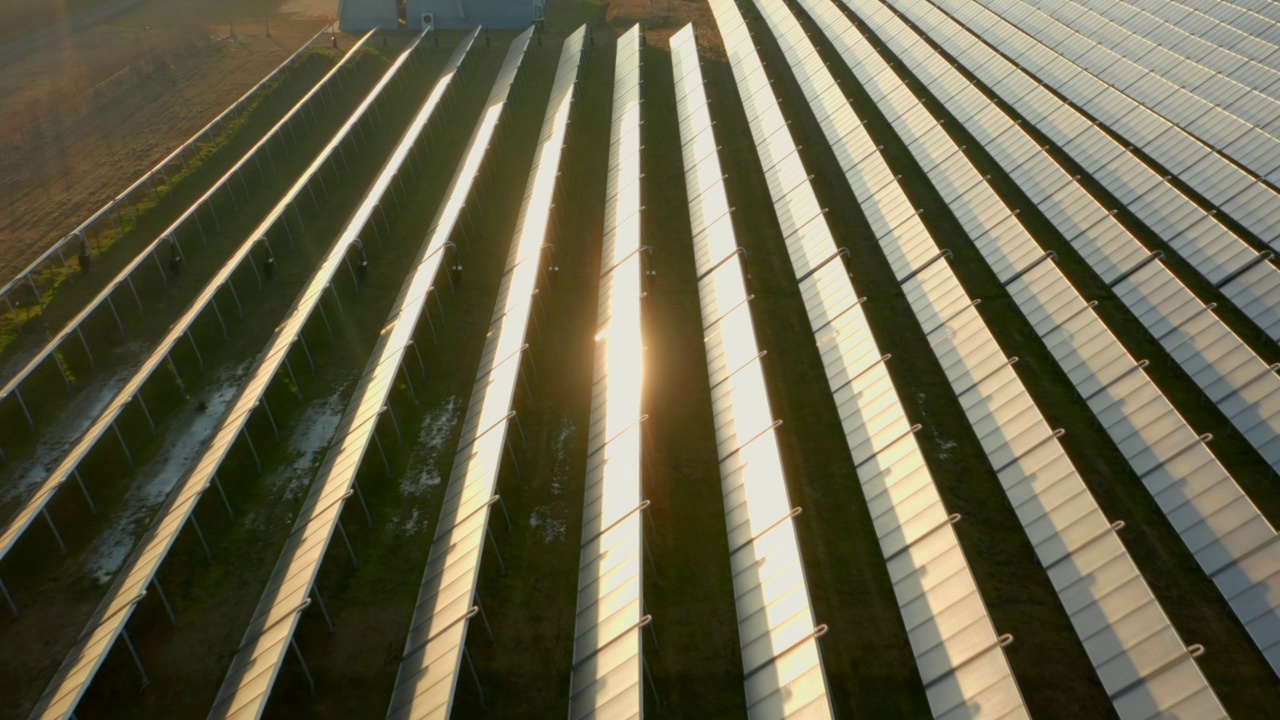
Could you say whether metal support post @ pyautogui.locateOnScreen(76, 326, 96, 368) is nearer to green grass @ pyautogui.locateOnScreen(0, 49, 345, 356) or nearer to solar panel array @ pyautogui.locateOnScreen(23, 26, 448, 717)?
solar panel array @ pyautogui.locateOnScreen(23, 26, 448, 717)

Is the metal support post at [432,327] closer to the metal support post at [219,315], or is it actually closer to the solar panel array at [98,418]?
the metal support post at [219,315]

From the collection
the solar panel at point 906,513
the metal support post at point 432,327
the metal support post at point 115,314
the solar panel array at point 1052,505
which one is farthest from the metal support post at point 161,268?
the solar panel array at point 1052,505

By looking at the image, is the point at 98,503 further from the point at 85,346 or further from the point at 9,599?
the point at 85,346

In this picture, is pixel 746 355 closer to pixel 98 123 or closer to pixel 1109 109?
pixel 1109 109

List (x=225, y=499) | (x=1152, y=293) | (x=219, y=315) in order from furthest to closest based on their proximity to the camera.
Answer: (x=219, y=315)
(x=1152, y=293)
(x=225, y=499)

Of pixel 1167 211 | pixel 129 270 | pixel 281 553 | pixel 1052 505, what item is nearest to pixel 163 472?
pixel 281 553

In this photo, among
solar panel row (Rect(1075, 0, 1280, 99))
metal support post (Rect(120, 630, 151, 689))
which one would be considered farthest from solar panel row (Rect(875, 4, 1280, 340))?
metal support post (Rect(120, 630, 151, 689))
